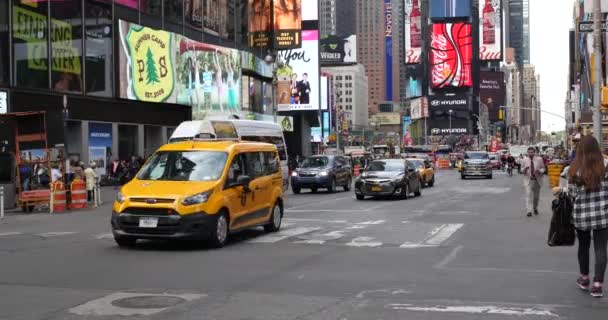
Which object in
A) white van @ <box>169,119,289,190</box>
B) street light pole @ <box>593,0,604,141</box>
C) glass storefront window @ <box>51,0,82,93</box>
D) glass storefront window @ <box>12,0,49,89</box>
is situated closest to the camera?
street light pole @ <box>593,0,604,141</box>

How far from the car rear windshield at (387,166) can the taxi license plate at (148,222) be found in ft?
55.9

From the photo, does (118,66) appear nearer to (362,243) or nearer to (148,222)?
(362,243)

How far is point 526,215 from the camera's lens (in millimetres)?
19938

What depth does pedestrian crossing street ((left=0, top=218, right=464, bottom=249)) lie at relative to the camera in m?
13.8

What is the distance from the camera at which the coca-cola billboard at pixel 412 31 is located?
18300cm

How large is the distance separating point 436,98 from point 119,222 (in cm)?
16575

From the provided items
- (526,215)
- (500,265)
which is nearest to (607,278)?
(500,265)

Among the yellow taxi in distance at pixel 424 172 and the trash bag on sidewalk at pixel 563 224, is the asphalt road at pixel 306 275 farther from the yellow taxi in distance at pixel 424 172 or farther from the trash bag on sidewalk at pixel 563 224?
the yellow taxi in distance at pixel 424 172

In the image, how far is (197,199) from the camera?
12406 mm

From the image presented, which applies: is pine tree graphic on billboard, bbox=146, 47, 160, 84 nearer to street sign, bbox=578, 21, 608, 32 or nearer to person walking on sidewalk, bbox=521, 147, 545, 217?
street sign, bbox=578, 21, 608, 32

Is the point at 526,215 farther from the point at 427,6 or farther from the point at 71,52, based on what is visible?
the point at 427,6

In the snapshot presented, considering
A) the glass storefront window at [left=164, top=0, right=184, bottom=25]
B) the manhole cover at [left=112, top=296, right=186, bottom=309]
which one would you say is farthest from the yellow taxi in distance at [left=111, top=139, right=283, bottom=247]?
the glass storefront window at [left=164, top=0, right=184, bottom=25]

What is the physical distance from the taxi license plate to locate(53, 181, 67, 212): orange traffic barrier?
12.4m

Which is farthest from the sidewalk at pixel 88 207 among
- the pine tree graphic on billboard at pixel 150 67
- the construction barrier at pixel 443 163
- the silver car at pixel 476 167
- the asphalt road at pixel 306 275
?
the construction barrier at pixel 443 163
